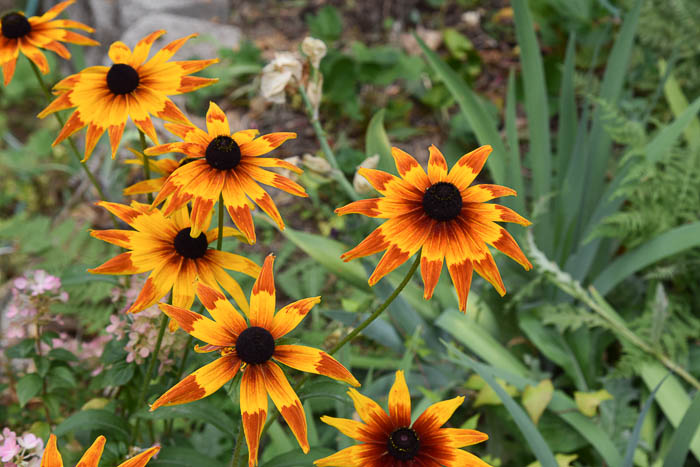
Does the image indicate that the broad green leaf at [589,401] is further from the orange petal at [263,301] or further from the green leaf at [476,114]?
the orange petal at [263,301]

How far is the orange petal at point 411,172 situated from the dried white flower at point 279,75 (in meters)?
0.53

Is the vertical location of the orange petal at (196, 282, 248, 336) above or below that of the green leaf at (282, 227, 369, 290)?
below

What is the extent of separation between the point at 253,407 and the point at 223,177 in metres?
0.32

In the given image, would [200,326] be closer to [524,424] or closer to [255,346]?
[255,346]

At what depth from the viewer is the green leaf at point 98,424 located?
40.1 inches

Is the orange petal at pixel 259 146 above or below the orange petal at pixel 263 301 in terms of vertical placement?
above

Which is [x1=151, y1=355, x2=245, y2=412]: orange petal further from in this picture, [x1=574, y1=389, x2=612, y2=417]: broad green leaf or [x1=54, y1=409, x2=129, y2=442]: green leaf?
[x1=574, y1=389, x2=612, y2=417]: broad green leaf

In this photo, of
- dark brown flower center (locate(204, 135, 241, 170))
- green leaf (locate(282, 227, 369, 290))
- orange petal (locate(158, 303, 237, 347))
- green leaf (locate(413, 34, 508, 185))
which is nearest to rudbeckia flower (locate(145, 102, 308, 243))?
dark brown flower center (locate(204, 135, 241, 170))

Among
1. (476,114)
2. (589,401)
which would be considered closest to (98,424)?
(589,401)

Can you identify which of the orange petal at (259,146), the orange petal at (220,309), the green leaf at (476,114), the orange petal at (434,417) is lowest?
the orange petal at (434,417)

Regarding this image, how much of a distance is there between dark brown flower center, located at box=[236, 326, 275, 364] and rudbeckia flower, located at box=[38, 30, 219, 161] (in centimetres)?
37

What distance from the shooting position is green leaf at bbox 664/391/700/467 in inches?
42.5

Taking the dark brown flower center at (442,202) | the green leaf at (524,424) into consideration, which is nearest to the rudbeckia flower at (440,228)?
the dark brown flower center at (442,202)

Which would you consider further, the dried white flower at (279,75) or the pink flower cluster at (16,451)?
the dried white flower at (279,75)
